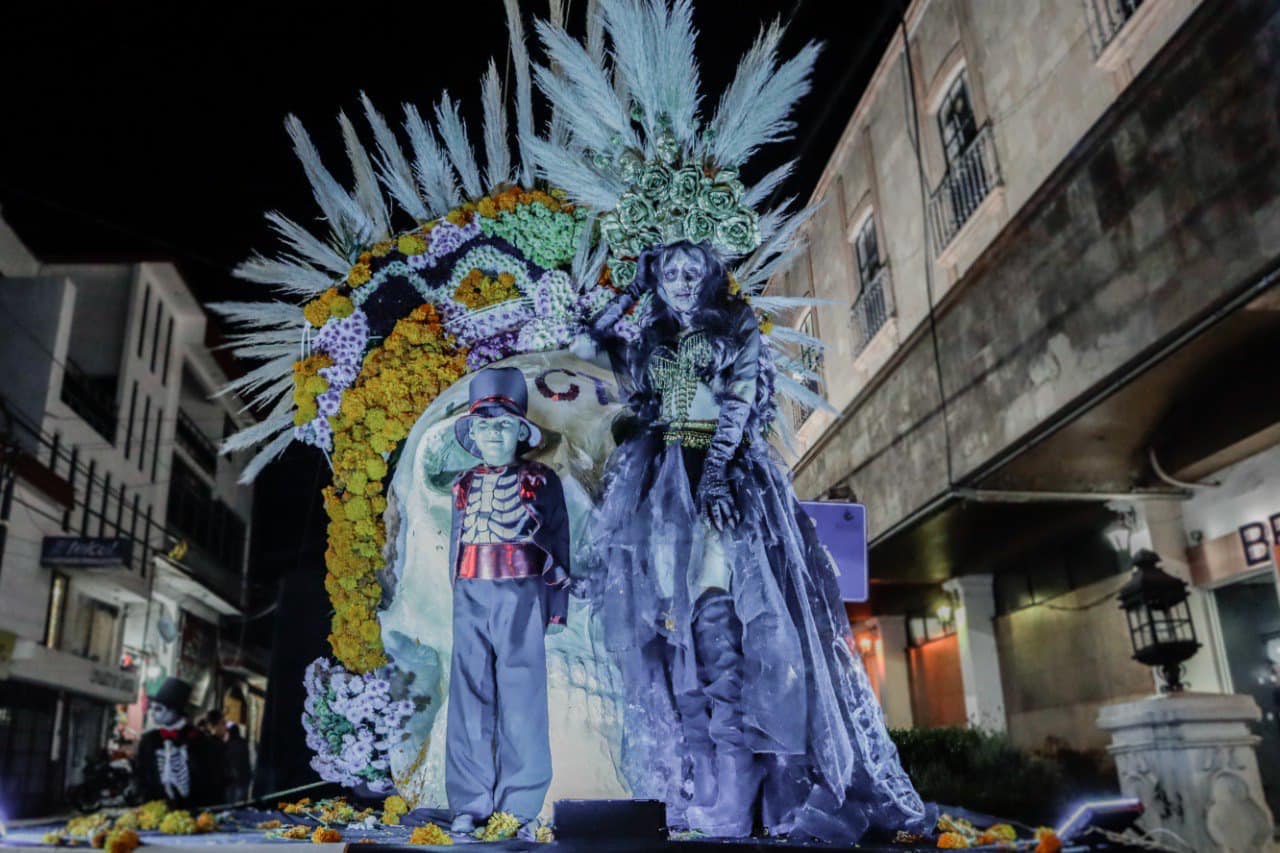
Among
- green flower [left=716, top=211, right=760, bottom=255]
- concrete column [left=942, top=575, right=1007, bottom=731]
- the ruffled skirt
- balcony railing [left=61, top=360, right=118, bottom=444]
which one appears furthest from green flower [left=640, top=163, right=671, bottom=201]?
balcony railing [left=61, top=360, right=118, bottom=444]

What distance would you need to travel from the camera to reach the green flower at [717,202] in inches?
179

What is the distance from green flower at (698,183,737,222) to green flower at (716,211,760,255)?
3 centimetres

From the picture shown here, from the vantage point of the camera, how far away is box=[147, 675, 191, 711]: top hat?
589 centimetres

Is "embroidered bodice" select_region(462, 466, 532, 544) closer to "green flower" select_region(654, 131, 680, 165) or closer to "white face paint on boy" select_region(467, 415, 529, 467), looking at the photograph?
"white face paint on boy" select_region(467, 415, 529, 467)

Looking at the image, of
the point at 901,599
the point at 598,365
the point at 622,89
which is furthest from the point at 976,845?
the point at 901,599

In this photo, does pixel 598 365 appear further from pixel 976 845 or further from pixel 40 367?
pixel 40 367

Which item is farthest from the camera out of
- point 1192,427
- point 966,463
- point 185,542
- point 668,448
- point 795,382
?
point 185,542

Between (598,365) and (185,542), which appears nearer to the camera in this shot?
(598,365)

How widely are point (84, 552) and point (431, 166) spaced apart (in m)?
15.7

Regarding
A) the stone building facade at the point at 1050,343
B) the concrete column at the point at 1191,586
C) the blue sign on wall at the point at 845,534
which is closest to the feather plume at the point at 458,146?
the stone building facade at the point at 1050,343

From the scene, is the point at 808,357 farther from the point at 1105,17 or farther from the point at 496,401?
the point at 1105,17

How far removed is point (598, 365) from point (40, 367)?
62.3 feet

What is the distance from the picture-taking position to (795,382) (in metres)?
5.70

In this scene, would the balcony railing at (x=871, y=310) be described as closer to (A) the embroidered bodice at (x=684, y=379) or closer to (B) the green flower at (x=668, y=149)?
(B) the green flower at (x=668, y=149)
